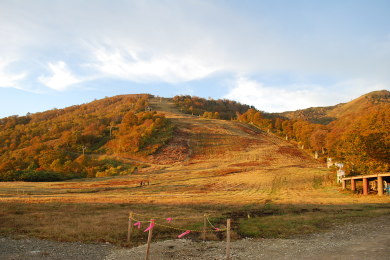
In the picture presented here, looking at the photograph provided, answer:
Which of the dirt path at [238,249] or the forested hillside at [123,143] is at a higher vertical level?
the forested hillside at [123,143]

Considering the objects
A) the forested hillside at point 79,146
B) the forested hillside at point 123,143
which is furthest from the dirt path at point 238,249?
the forested hillside at point 79,146

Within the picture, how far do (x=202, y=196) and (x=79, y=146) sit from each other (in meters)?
64.4

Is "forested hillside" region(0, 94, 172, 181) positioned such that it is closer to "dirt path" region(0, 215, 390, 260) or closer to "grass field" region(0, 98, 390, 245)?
"grass field" region(0, 98, 390, 245)

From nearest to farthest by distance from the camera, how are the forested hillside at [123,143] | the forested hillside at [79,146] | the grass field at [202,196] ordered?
the grass field at [202,196]
the forested hillside at [123,143]
the forested hillside at [79,146]

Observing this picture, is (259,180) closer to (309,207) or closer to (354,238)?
(309,207)

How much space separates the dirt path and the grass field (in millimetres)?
1401

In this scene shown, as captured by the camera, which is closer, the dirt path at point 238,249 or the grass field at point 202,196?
the dirt path at point 238,249

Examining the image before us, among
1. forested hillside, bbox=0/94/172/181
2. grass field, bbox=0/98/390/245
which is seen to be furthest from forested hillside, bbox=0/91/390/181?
grass field, bbox=0/98/390/245

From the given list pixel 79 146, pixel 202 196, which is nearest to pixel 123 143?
pixel 79 146

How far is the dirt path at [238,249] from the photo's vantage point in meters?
11.9

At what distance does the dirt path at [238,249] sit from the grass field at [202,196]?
140 cm

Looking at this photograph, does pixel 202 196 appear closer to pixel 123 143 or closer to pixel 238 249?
pixel 238 249

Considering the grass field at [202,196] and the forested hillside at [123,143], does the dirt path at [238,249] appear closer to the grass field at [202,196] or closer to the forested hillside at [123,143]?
the grass field at [202,196]

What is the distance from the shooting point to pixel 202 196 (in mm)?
35750
